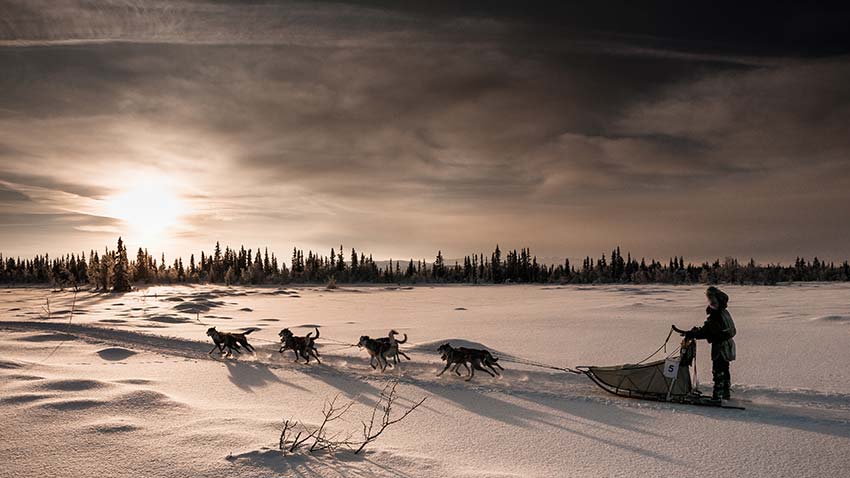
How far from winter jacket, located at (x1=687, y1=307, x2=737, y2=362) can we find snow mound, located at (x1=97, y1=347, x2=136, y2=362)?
12.8 m

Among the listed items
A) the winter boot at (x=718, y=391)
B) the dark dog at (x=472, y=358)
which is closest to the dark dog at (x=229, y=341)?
the dark dog at (x=472, y=358)

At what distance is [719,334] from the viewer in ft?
27.7

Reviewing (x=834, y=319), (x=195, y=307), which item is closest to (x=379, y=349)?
(x=834, y=319)

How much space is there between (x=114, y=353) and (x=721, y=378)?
13625 millimetres

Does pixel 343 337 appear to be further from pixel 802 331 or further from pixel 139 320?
pixel 802 331

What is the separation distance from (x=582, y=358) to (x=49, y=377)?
35.2ft

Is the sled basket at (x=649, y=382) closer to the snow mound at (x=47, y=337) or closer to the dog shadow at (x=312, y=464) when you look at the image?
the dog shadow at (x=312, y=464)

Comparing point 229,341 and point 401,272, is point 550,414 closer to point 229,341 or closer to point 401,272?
point 229,341

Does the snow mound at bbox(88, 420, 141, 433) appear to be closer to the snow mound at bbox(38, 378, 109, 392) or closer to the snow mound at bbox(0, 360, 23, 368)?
the snow mound at bbox(38, 378, 109, 392)

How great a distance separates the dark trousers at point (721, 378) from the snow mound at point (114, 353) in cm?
1287

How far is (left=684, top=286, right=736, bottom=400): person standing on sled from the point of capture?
8102mm

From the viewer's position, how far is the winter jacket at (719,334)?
8273mm

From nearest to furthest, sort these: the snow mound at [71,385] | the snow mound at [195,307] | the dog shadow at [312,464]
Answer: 1. the dog shadow at [312,464]
2. the snow mound at [71,385]
3. the snow mound at [195,307]

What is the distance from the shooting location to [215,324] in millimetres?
20469
